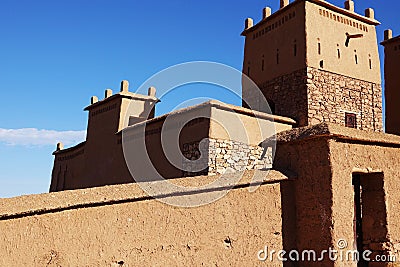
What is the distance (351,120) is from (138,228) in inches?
399

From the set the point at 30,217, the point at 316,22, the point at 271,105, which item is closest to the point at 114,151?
the point at 271,105

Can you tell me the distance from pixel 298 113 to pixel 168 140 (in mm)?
4159

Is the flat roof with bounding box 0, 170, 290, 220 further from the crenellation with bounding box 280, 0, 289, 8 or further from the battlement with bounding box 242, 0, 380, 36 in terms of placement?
the crenellation with bounding box 280, 0, 289, 8

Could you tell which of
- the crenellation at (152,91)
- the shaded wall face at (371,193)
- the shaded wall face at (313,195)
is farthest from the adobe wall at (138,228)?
the crenellation at (152,91)

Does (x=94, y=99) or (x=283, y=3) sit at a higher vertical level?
(x=283, y=3)

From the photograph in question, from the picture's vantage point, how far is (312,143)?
632cm

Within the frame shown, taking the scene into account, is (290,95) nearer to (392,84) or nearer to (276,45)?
(276,45)

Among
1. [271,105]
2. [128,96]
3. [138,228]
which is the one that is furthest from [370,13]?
[138,228]

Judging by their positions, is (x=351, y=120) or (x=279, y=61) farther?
(x=279, y=61)

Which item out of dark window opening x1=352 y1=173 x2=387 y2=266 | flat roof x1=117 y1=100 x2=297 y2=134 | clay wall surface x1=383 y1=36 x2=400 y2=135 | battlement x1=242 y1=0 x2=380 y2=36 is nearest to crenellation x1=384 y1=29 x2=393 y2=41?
clay wall surface x1=383 y1=36 x2=400 y2=135

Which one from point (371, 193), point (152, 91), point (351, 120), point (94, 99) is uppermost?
point (152, 91)

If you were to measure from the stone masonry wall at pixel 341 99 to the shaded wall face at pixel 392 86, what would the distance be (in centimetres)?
100

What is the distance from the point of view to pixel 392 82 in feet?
48.4

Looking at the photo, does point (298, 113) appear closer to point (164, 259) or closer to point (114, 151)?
point (114, 151)
